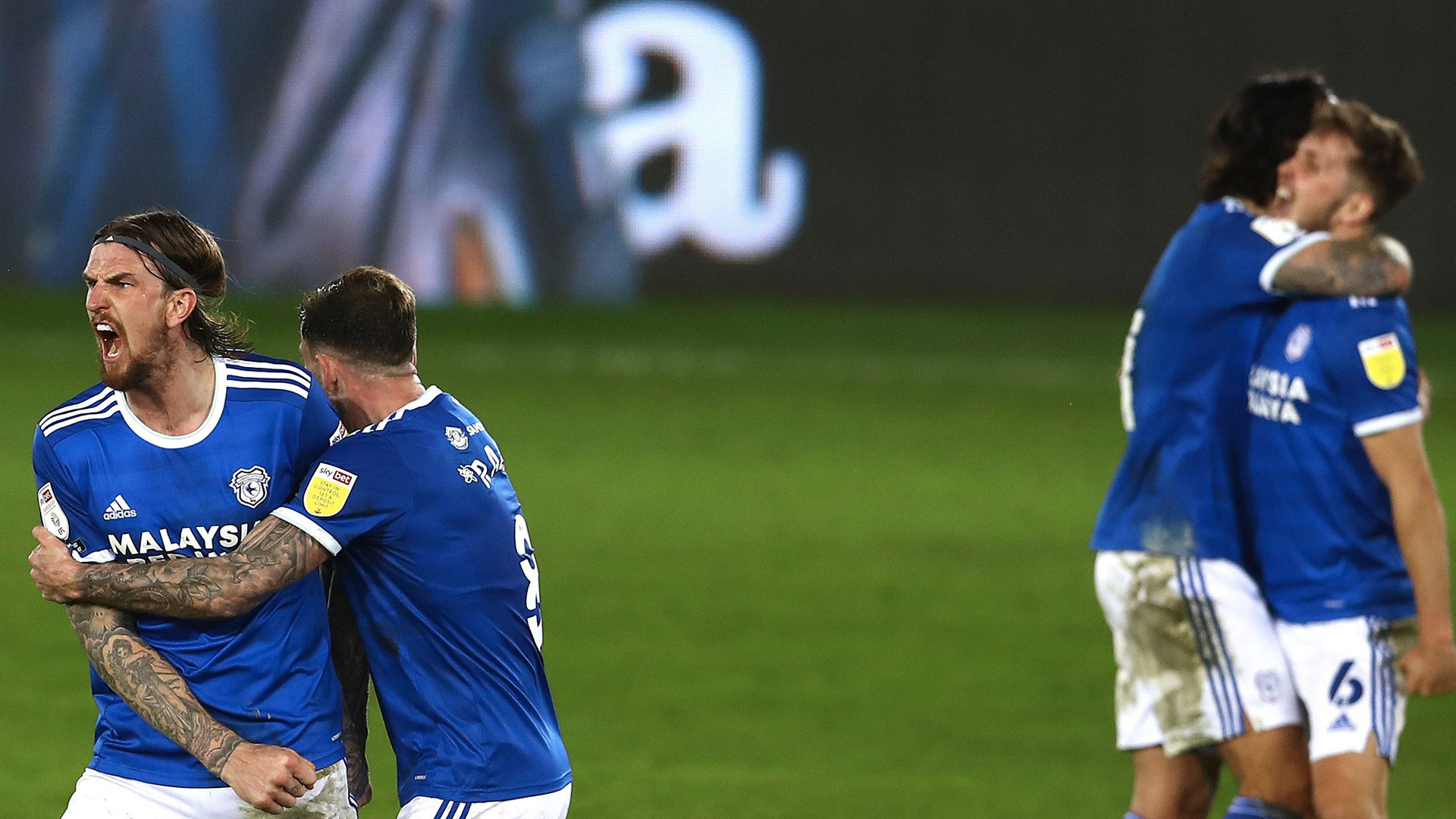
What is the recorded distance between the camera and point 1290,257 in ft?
14.6

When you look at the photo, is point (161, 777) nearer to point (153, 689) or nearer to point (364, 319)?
point (153, 689)

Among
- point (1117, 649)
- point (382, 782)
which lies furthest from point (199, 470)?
point (382, 782)

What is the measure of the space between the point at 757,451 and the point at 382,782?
7.10 m

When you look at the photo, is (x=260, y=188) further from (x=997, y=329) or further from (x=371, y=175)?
(x=997, y=329)

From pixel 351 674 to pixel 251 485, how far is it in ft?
1.59

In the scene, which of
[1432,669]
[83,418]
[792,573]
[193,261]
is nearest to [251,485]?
[83,418]

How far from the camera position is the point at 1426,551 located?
4.32 m

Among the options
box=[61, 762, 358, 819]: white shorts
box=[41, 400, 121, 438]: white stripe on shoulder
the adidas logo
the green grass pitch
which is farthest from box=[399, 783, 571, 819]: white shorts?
the green grass pitch

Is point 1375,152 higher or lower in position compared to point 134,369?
higher

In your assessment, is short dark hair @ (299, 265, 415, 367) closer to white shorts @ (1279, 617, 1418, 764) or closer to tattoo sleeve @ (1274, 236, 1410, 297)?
tattoo sleeve @ (1274, 236, 1410, 297)

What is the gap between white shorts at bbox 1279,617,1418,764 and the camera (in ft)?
14.4

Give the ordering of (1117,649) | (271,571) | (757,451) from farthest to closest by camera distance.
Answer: (757,451) < (1117,649) < (271,571)

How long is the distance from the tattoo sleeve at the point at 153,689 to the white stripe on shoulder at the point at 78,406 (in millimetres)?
363

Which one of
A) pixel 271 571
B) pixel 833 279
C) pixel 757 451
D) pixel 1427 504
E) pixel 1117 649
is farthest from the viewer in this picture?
pixel 833 279
